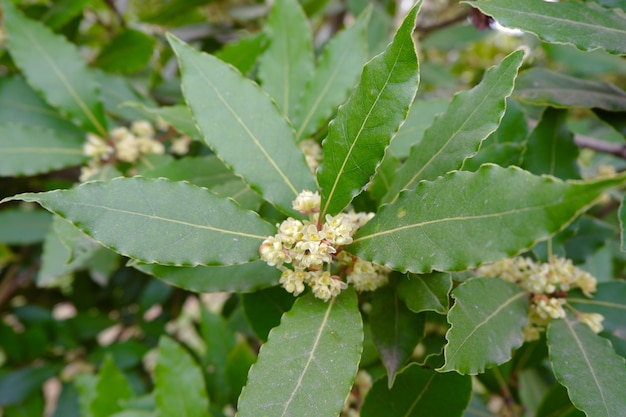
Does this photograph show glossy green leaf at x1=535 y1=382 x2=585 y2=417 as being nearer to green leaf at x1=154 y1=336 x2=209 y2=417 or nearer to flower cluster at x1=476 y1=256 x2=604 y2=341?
flower cluster at x1=476 y1=256 x2=604 y2=341

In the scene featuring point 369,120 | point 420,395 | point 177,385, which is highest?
point 369,120

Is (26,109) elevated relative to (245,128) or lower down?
lower down

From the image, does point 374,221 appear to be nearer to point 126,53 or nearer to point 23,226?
point 126,53

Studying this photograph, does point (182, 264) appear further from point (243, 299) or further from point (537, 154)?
point (537, 154)

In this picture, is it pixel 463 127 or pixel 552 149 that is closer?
pixel 463 127

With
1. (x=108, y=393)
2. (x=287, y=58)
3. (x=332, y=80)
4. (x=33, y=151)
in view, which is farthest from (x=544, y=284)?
(x=33, y=151)

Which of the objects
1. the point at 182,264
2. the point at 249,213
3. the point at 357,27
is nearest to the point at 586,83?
the point at 357,27
